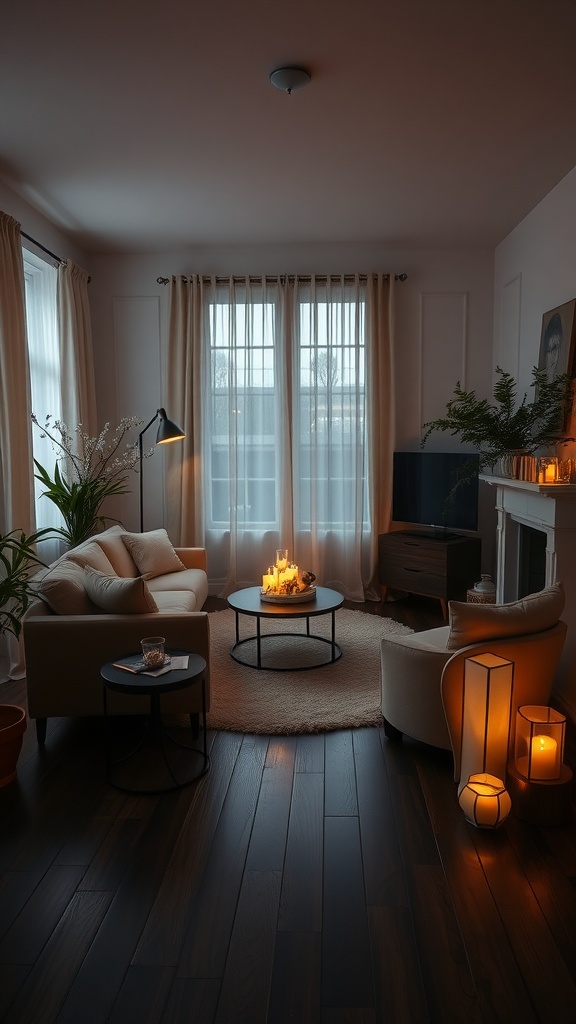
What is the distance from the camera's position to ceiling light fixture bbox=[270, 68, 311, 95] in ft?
9.73

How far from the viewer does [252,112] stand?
3365mm

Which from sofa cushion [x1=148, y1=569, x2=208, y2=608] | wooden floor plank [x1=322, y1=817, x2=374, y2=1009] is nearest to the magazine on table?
wooden floor plank [x1=322, y1=817, x2=374, y2=1009]

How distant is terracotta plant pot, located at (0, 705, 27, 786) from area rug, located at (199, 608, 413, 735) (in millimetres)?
910

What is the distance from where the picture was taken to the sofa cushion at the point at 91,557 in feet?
12.5

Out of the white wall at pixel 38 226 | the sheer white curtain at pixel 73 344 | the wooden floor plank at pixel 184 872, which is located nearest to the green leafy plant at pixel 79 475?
the sheer white curtain at pixel 73 344

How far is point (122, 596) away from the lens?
3275mm

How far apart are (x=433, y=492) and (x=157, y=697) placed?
10.9 ft

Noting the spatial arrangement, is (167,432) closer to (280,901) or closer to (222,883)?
(222,883)

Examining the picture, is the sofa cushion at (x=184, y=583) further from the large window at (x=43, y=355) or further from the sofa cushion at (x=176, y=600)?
the large window at (x=43, y=355)

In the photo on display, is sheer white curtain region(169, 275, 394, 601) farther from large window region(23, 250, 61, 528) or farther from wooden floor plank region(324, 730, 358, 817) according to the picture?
wooden floor plank region(324, 730, 358, 817)

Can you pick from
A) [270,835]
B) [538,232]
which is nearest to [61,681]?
[270,835]

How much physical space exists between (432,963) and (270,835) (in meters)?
0.78

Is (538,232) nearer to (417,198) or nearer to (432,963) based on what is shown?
(417,198)

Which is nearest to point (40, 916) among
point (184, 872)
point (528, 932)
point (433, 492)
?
point (184, 872)
